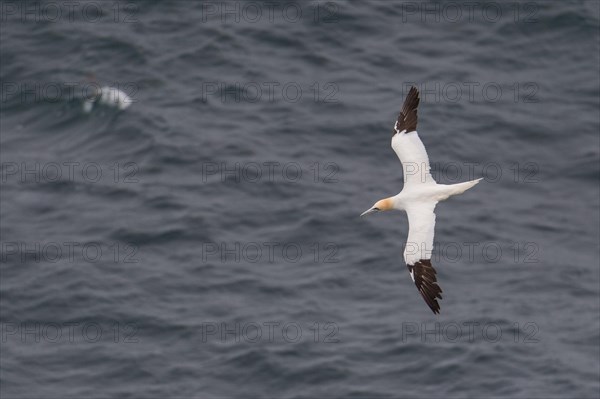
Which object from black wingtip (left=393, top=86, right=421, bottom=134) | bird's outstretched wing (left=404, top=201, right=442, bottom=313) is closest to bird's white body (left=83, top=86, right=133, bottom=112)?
black wingtip (left=393, top=86, right=421, bottom=134)

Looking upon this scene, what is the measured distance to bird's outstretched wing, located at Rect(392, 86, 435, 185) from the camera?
32.3 m

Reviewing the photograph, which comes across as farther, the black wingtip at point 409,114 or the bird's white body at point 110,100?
the bird's white body at point 110,100

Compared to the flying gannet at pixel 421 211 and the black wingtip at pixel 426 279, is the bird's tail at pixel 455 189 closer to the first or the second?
the flying gannet at pixel 421 211

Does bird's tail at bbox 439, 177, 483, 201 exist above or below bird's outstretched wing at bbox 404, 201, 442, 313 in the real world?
above

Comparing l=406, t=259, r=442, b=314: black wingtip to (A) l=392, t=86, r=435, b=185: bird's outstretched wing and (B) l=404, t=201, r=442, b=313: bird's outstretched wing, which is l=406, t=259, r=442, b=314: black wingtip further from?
(A) l=392, t=86, r=435, b=185: bird's outstretched wing

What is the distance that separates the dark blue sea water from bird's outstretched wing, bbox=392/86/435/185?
49.8 ft

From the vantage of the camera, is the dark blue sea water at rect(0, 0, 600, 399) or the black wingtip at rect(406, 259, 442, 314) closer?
the black wingtip at rect(406, 259, 442, 314)

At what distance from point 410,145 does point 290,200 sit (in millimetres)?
17744

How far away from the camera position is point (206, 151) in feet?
171

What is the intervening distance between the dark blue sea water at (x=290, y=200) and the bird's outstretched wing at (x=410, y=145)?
15189mm

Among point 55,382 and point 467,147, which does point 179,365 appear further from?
point 467,147

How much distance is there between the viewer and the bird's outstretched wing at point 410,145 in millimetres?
32312

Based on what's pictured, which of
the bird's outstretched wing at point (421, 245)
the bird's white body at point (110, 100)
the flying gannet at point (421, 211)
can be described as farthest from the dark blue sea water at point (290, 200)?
the bird's outstretched wing at point (421, 245)

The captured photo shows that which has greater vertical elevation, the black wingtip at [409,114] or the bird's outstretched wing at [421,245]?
the black wingtip at [409,114]
